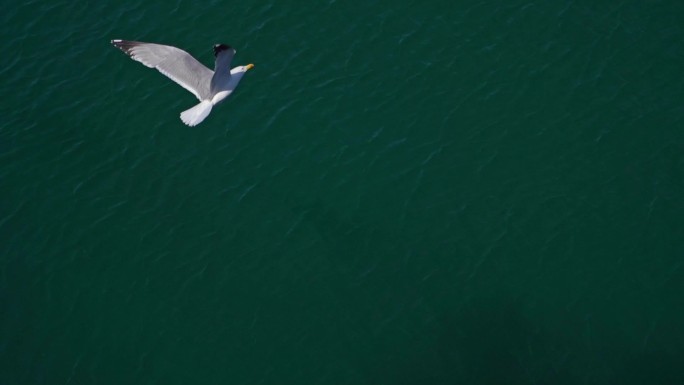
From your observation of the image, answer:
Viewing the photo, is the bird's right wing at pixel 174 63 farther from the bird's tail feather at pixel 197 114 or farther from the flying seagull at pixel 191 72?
the bird's tail feather at pixel 197 114

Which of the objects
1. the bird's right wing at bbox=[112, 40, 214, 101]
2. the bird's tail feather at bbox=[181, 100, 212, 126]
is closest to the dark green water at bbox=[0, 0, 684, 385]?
the bird's tail feather at bbox=[181, 100, 212, 126]

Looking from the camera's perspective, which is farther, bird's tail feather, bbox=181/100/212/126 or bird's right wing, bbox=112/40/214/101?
bird's right wing, bbox=112/40/214/101

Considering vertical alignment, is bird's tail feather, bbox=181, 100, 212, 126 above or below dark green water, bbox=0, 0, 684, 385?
above

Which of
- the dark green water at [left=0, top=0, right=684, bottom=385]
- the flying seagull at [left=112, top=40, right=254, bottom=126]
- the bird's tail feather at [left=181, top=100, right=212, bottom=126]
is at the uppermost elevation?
the flying seagull at [left=112, top=40, right=254, bottom=126]

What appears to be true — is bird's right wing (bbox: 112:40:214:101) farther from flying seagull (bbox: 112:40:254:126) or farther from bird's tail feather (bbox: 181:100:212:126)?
bird's tail feather (bbox: 181:100:212:126)

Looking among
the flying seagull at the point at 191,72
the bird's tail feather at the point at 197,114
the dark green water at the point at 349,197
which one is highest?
the flying seagull at the point at 191,72

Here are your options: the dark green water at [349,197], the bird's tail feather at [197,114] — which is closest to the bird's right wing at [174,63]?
the bird's tail feather at [197,114]

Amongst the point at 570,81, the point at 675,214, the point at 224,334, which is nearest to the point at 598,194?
the point at 675,214

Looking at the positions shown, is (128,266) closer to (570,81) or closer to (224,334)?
(224,334)
